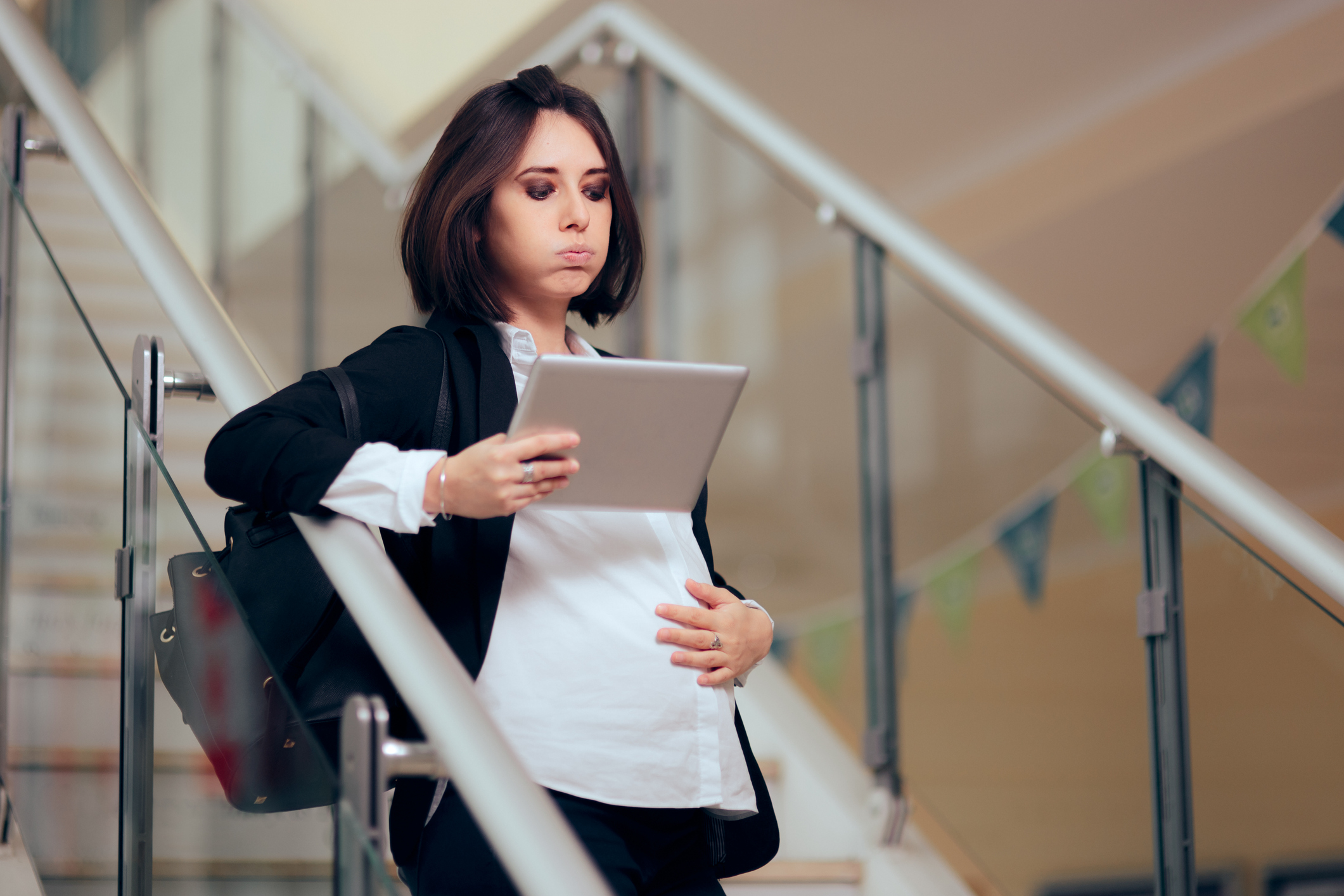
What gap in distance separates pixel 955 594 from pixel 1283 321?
1057mm

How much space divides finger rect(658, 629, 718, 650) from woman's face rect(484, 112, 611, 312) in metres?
0.35

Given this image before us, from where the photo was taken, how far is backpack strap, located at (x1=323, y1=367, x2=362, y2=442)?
42.2 inches

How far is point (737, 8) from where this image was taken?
15.4 feet

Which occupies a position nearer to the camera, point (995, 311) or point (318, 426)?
point (318, 426)

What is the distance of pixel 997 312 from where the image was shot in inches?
73.1

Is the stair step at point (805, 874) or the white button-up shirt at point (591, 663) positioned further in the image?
the stair step at point (805, 874)

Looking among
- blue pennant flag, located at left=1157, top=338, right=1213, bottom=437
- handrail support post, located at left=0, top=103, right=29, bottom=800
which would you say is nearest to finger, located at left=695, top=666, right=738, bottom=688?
handrail support post, located at left=0, top=103, right=29, bottom=800

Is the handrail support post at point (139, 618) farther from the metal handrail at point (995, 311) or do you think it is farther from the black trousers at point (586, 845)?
the metal handrail at point (995, 311)

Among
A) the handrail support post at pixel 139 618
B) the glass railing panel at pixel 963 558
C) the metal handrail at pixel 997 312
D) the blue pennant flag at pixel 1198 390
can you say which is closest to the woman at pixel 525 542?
the handrail support post at pixel 139 618

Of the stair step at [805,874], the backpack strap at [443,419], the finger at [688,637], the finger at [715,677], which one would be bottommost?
the stair step at [805,874]

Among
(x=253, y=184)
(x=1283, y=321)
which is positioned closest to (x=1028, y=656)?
(x=1283, y=321)

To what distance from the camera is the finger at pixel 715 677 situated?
3.61 feet

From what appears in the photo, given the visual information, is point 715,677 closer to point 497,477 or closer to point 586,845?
point 586,845

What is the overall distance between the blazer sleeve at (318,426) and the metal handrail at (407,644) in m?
0.05
